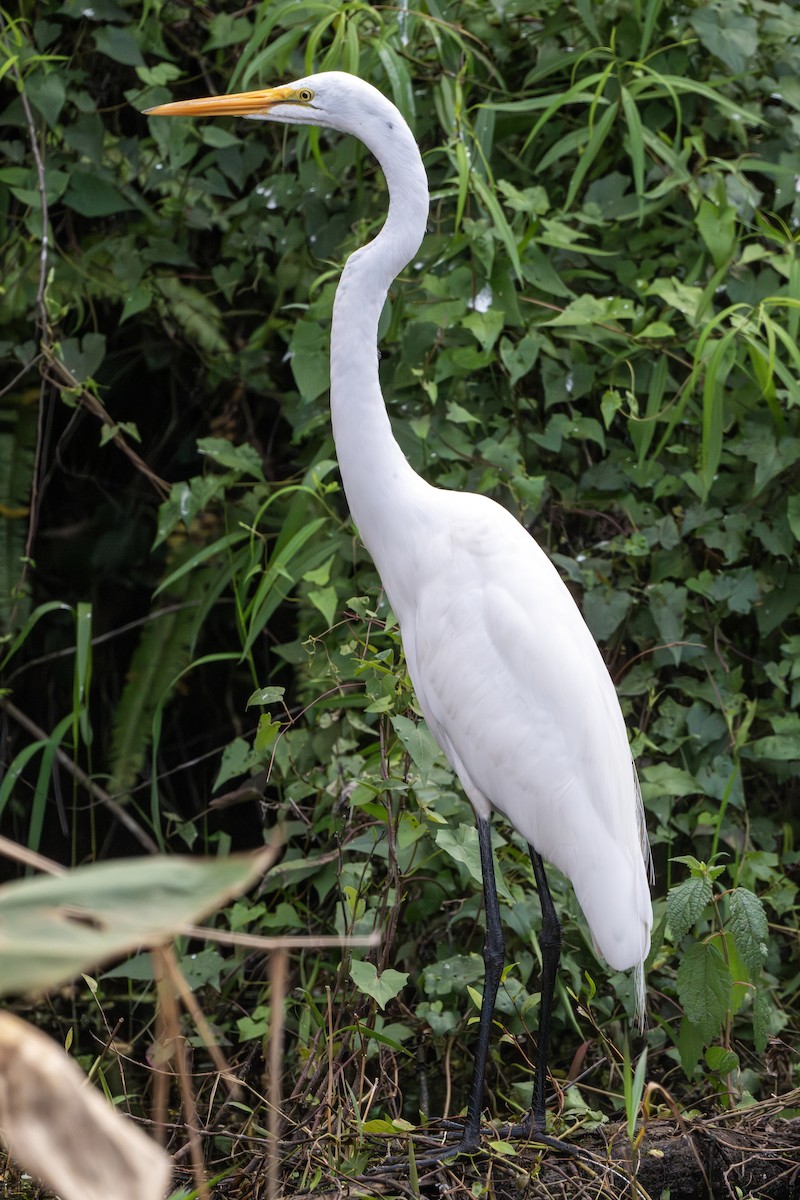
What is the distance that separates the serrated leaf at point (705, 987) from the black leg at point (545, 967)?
22 cm

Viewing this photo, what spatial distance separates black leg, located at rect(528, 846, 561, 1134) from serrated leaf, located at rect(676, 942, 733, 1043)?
220 millimetres

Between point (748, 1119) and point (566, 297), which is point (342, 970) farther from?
point (566, 297)

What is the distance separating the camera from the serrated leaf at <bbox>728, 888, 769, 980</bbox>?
1.71m

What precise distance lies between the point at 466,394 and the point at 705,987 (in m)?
1.32

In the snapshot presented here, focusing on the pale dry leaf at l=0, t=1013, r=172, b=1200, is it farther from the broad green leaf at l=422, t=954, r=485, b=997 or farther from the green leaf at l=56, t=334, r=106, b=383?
the green leaf at l=56, t=334, r=106, b=383

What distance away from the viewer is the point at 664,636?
241 centimetres

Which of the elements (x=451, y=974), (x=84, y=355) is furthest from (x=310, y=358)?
(x=451, y=974)

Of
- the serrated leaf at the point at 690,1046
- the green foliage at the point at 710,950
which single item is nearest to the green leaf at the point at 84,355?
the green foliage at the point at 710,950

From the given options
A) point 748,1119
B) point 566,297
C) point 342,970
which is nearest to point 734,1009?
point 748,1119

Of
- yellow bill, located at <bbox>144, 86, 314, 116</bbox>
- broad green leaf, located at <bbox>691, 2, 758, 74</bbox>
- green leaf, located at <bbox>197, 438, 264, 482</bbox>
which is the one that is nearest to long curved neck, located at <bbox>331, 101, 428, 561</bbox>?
yellow bill, located at <bbox>144, 86, 314, 116</bbox>

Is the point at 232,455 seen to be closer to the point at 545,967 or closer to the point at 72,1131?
the point at 545,967

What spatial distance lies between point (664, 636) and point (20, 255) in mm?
1715

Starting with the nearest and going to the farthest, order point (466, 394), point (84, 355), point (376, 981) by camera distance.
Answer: point (376, 981), point (466, 394), point (84, 355)

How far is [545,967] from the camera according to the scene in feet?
6.16
